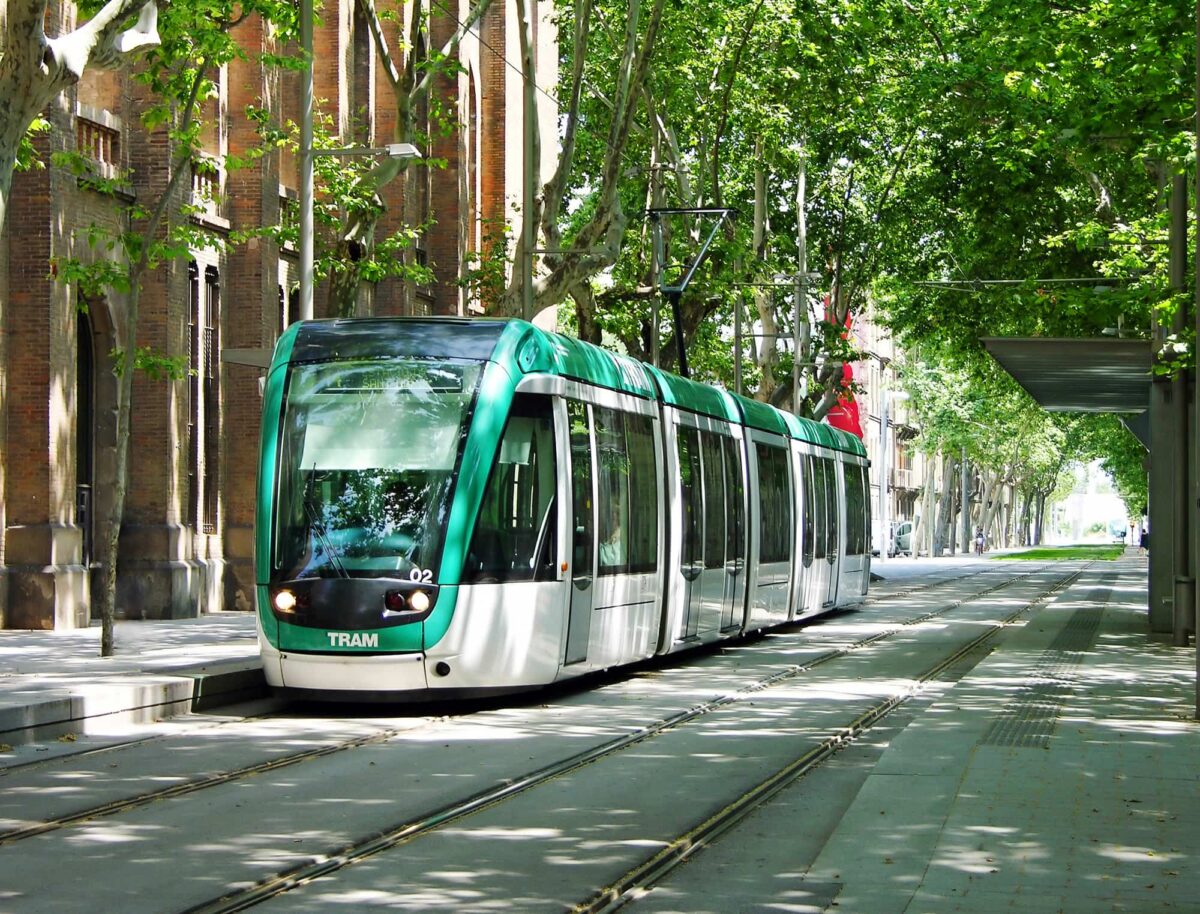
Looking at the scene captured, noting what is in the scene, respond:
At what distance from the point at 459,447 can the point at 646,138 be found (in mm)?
25642

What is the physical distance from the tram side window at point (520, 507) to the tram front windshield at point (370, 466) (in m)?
0.38

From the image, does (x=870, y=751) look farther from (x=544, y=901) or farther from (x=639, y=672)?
(x=639, y=672)

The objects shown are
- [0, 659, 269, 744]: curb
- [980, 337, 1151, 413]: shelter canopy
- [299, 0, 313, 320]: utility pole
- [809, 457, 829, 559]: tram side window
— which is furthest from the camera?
[809, 457, 829, 559]: tram side window

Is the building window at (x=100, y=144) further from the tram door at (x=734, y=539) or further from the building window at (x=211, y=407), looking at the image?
the tram door at (x=734, y=539)

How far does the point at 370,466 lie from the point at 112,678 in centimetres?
285

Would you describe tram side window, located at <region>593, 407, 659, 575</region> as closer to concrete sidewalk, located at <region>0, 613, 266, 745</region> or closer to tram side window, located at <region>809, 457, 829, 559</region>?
concrete sidewalk, located at <region>0, 613, 266, 745</region>

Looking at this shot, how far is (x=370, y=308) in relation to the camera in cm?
3538

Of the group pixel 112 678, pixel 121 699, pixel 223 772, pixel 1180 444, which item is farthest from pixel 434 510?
pixel 1180 444

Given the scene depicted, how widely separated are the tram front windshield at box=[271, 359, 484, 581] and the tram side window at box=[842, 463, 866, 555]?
58.9 feet

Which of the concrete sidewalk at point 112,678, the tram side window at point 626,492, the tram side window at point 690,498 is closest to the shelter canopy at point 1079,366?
the tram side window at point 690,498

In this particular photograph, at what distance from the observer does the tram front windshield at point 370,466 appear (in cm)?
1502

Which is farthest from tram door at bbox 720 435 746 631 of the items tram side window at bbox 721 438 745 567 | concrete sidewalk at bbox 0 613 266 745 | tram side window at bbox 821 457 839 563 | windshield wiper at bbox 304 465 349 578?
windshield wiper at bbox 304 465 349 578

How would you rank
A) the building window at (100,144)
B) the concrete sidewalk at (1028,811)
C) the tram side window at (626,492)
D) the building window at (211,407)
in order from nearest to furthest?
the concrete sidewalk at (1028,811) < the tram side window at (626,492) < the building window at (100,144) < the building window at (211,407)

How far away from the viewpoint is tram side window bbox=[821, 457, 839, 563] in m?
30.7
